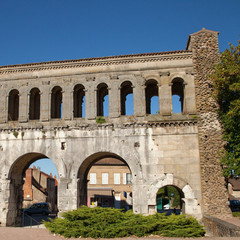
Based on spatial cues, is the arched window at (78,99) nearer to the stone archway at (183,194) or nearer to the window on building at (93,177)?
the stone archway at (183,194)

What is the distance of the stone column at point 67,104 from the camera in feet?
62.9

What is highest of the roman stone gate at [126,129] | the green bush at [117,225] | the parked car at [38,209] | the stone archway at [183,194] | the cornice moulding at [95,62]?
the cornice moulding at [95,62]

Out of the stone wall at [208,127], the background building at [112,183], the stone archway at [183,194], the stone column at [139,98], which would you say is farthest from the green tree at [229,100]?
the background building at [112,183]

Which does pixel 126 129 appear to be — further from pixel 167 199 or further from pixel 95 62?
pixel 167 199

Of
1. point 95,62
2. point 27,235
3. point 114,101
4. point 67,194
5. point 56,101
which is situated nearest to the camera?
point 27,235

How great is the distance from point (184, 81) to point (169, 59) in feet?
5.48

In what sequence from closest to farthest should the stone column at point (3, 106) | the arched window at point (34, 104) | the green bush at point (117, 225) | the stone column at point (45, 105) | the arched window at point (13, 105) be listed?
the green bush at point (117, 225)
the stone column at point (45, 105)
the stone column at point (3, 106)
the arched window at point (34, 104)
the arched window at point (13, 105)

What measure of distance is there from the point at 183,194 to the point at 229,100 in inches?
230

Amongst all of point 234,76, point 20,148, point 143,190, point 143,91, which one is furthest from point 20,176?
point 234,76

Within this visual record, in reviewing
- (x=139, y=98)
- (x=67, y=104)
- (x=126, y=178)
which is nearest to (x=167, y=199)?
(x=126, y=178)

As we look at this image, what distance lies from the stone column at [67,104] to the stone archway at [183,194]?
647cm

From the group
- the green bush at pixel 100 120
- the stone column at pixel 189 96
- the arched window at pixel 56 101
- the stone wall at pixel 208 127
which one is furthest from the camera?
the arched window at pixel 56 101

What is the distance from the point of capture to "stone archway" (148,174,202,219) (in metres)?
17.0

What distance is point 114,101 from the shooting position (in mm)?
18953
